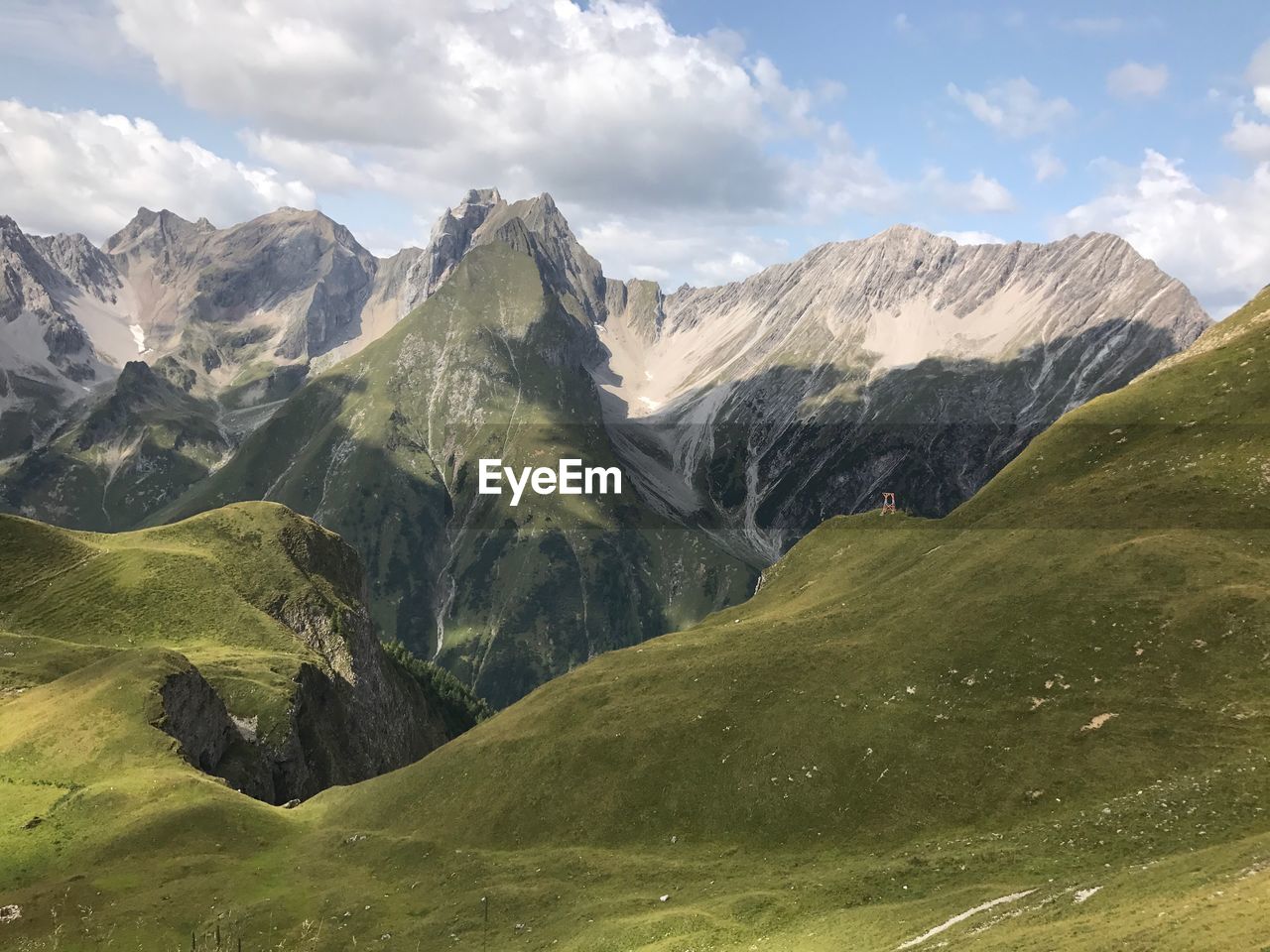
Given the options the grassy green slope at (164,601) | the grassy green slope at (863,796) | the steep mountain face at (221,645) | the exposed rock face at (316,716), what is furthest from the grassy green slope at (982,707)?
the grassy green slope at (164,601)

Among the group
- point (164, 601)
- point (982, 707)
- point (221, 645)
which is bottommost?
point (982, 707)

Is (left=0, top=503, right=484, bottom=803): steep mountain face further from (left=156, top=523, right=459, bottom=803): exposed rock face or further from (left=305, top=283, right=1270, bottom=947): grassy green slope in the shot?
(left=305, top=283, right=1270, bottom=947): grassy green slope

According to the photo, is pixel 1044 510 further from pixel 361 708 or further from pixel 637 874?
pixel 361 708

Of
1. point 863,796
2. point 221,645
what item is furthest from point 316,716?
point 863,796

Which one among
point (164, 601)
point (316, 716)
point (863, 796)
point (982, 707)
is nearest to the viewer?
point (863, 796)

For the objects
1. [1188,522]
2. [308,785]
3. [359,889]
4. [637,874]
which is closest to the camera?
[637,874]

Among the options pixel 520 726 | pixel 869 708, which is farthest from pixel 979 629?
pixel 520 726

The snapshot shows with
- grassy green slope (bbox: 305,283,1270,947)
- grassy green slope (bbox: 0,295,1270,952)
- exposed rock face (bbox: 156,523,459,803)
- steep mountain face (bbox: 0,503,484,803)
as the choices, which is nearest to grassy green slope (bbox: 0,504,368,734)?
steep mountain face (bbox: 0,503,484,803)

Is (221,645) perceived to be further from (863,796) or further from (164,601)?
(863,796)

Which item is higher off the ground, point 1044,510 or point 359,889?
point 1044,510
